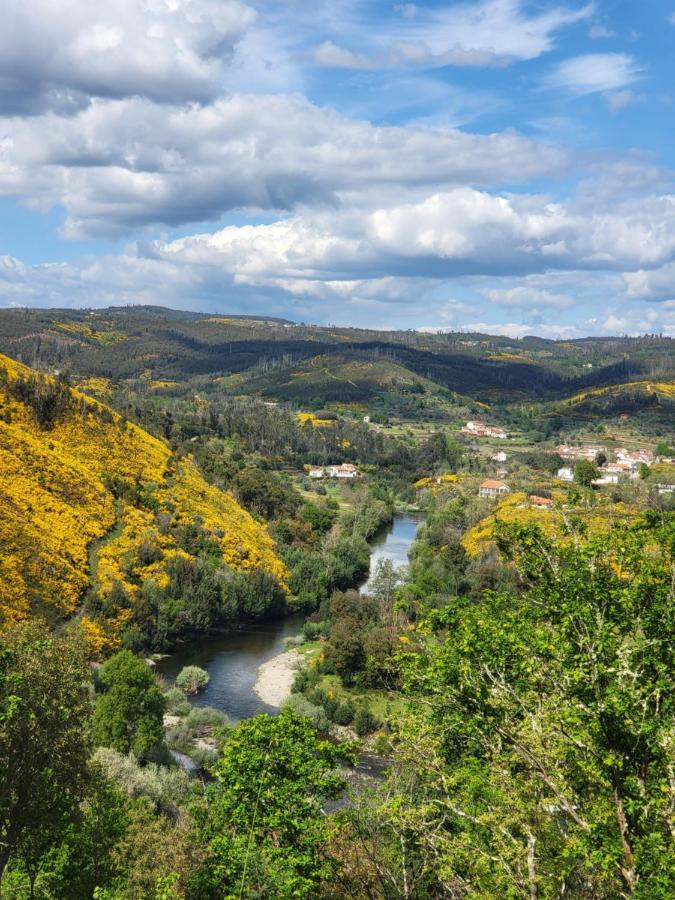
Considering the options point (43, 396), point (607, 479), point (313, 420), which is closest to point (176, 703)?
point (43, 396)

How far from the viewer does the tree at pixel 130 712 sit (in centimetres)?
3112

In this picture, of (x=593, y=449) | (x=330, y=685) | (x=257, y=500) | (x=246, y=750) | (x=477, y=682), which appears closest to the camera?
(x=477, y=682)

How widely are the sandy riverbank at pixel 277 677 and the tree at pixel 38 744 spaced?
2907 centimetres

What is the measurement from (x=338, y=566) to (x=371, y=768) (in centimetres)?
3429

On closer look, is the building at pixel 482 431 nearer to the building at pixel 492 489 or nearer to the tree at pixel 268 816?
the building at pixel 492 489

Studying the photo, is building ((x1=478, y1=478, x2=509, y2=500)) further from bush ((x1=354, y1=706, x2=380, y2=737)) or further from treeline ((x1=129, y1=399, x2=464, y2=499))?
bush ((x1=354, y1=706, x2=380, y2=737))

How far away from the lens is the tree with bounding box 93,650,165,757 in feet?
102

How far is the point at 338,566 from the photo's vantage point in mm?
70375

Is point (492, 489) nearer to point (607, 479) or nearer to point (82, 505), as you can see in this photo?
point (607, 479)

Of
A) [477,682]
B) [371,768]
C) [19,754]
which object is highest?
[477,682]

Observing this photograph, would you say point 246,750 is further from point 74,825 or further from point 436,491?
point 436,491

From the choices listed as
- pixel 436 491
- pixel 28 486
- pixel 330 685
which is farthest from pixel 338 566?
pixel 436 491

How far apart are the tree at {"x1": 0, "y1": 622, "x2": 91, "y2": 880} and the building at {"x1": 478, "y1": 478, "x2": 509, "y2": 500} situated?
85.7m

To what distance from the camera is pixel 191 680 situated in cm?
4472
